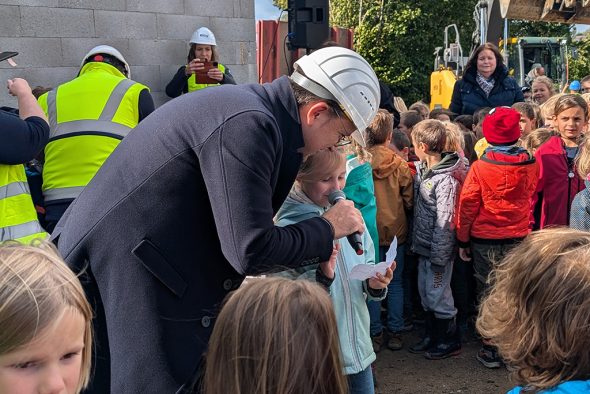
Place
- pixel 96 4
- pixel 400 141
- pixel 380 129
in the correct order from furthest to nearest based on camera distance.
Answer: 1. pixel 96 4
2. pixel 400 141
3. pixel 380 129

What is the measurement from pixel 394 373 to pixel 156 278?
291 centimetres

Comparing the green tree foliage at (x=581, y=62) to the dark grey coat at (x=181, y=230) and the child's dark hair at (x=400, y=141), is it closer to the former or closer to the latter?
the child's dark hair at (x=400, y=141)

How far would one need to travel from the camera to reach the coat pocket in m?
1.87

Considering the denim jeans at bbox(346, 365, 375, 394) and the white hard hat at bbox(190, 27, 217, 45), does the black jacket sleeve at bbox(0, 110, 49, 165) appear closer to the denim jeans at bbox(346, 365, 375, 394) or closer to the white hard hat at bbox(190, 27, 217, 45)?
the denim jeans at bbox(346, 365, 375, 394)

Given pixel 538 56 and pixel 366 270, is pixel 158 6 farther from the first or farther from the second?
pixel 538 56

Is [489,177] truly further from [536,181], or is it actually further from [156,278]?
[156,278]

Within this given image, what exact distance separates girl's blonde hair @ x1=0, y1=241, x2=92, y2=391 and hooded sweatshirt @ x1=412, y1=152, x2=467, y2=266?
3.22m

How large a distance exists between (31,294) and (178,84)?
528 cm

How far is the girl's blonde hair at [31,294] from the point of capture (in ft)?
4.65

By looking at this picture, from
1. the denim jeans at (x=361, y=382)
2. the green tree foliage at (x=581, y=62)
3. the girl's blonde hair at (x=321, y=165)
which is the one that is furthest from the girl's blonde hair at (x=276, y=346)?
the green tree foliage at (x=581, y=62)

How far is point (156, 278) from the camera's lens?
1891 mm

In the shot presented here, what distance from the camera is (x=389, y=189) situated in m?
4.68

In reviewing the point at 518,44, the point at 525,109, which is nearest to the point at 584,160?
the point at 525,109

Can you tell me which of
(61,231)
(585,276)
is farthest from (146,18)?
(585,276)
